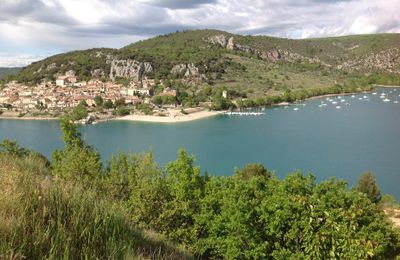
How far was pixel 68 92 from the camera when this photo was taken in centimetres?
10106

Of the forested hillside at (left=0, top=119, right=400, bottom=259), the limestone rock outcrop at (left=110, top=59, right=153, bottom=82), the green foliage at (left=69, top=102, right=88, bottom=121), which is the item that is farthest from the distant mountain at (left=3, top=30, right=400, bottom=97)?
the forested hillside at (left=0, top=119, right=400, bottom=259)

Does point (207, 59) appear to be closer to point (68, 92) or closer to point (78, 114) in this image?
point (68, 92)

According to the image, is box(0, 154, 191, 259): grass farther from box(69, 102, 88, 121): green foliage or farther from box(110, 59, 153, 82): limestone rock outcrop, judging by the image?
box(110, 59, 153, 82): limestone rock outcrop

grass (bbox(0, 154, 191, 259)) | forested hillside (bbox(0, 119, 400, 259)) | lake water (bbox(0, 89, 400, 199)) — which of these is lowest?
lake water (bbox(0, 89, 400, 199))

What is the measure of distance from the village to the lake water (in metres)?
11.5

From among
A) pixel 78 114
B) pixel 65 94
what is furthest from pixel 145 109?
pixel 65 94

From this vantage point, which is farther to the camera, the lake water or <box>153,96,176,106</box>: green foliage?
<box>153,96,176,106</box>: green foliage

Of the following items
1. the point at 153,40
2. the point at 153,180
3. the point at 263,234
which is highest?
the point at 153,40

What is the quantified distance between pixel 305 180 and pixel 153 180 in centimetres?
514

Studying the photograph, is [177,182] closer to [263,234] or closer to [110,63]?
[263,234]

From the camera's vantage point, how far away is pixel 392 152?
44281 mm

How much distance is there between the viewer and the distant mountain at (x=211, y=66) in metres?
115

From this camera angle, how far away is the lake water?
40.4 metres

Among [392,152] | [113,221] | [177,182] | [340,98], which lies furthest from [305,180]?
[340,98]
